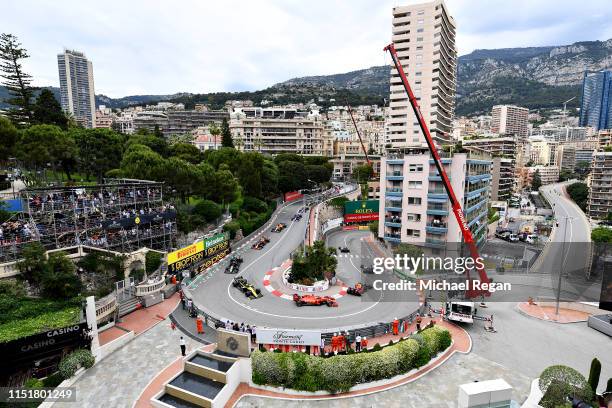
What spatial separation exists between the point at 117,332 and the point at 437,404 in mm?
20311

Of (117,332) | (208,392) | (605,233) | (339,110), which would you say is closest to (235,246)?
(117,332)

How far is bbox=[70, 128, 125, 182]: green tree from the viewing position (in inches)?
1967

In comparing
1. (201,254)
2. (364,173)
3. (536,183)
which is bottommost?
(536,183)

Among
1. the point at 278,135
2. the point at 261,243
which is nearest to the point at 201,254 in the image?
the point at 261,243

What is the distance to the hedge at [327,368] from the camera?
59.5 feet

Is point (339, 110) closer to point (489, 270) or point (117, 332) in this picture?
point (489, 270)

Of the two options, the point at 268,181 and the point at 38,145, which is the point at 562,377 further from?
Result: the point at 268,181

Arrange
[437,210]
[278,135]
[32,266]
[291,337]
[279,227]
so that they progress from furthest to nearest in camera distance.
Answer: [278,135]
[279,227]
[437,210]
[32,266]
[291,337]

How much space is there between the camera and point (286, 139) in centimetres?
11456

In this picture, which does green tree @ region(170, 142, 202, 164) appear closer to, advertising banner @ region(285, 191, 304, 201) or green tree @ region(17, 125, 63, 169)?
advertising banner @ region(285, 191, 304, 201)

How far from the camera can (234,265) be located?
1447 inches

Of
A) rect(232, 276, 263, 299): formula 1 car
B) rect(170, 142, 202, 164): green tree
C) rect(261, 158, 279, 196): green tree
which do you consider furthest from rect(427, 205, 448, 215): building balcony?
rect(170, 142, 202, 164): green tree

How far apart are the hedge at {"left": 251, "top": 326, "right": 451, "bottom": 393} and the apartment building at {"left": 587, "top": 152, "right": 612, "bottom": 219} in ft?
291

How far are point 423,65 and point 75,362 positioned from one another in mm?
88877
